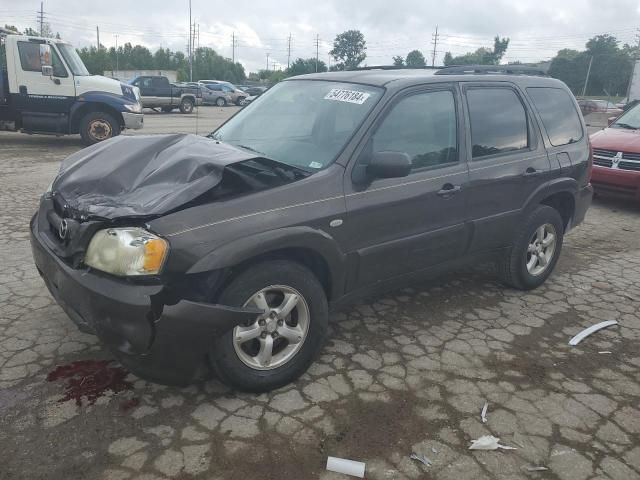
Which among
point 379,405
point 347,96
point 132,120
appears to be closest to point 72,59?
point 132,120

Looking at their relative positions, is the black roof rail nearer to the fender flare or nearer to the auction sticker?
the auction sticker

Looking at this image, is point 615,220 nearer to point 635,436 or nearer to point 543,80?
point 543,80

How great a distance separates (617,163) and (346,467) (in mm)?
7221

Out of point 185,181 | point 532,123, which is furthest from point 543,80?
point 185,181

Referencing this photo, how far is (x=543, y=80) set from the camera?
469cm

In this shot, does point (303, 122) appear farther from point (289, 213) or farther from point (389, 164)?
point (289, 213)

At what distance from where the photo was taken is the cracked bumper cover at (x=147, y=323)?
251 cm

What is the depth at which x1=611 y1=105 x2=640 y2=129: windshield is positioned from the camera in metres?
8.67

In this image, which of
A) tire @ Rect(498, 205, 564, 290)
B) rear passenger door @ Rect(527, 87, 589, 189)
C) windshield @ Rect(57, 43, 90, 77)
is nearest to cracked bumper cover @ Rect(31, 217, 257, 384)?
tire @ Rect(498, 205, 564, 290)

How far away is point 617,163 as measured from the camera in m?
7.82

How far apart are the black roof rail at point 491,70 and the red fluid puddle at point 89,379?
3114 mm

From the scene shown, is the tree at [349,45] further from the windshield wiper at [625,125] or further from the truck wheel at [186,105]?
the windshield wiper at [625,125]

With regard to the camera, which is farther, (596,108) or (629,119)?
(596,108)

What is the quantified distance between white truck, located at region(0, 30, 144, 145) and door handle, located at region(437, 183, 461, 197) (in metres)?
10.4
